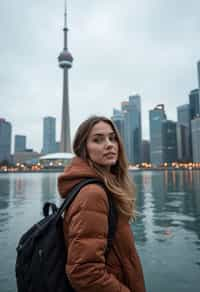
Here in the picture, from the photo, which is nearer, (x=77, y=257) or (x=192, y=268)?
(x=77, y=257)

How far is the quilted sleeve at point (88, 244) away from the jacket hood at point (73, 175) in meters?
0.17

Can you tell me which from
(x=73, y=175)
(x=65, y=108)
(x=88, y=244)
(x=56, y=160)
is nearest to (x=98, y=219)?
(x=88, y=244)

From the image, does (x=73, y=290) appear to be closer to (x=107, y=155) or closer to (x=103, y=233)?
(x=103, y=233)

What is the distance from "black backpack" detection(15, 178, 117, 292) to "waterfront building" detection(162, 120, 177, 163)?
182758 millimetres

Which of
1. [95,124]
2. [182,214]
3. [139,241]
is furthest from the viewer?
[182,214]

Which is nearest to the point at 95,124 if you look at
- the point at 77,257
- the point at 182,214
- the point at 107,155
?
the point at 107,155

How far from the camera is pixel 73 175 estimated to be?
5.32ft

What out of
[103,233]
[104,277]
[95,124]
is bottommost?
[104,277]

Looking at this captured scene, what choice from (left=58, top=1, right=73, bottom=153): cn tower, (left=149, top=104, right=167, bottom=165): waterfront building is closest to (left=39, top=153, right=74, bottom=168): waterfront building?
(left=58, top=1, right=73, bottom=153): cn tower

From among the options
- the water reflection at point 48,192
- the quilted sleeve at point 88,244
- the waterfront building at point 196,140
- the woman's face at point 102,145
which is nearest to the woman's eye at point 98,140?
the woman's face at point 102,145

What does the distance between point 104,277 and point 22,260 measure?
0.52 m

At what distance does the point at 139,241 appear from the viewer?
712 centimetres

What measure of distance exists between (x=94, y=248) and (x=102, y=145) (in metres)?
0.74

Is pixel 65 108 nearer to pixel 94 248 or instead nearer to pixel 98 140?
pixel 98 140
